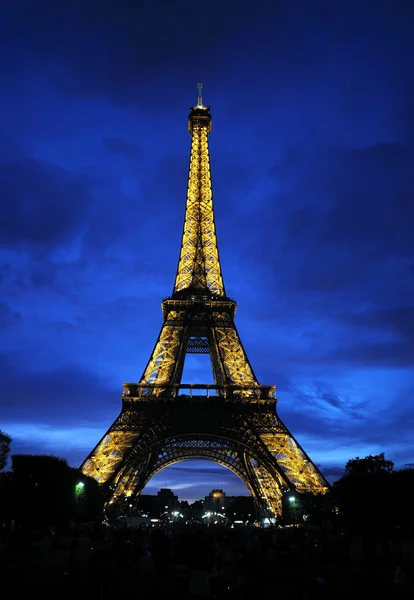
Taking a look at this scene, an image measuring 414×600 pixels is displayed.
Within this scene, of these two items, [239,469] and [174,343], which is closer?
[174,343]

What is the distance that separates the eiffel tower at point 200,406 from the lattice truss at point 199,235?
4.7 inches

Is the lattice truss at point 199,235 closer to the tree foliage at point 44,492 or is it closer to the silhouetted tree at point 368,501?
the tree foliage at point 44,492

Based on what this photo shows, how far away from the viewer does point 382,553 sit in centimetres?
3934

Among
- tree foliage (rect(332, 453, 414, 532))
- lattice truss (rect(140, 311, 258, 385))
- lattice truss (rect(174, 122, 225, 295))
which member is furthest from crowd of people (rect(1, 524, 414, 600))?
lattice truss (rect(174, 122, 225, 295))

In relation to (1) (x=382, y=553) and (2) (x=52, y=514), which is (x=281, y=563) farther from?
(2) (x=52, y=514)

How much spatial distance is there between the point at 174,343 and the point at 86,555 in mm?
42447

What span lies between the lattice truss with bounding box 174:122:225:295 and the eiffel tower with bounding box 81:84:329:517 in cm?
12

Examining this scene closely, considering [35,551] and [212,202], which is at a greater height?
[212,202]

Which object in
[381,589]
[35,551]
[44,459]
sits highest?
[44,459]

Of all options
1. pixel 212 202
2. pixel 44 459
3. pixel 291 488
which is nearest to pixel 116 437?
pixel 44 459

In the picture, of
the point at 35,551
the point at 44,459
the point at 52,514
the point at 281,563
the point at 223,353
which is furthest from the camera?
the point at 223,353

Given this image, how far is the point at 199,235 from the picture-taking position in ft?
230

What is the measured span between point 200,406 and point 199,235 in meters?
21.5

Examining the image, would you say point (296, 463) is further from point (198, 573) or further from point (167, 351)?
point (198, 573)
